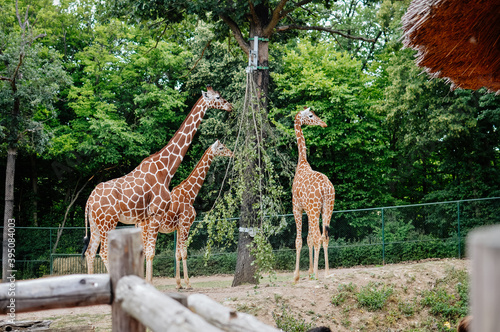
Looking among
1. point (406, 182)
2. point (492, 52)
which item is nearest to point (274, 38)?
point (492, 52)

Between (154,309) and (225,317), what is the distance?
361 mm

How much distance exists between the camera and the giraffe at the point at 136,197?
862cm

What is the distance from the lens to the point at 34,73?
1423cm

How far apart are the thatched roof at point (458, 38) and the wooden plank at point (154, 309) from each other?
3.28 m

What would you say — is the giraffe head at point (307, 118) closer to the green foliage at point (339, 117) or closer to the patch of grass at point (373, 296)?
the patch of grass at point (373, 296)

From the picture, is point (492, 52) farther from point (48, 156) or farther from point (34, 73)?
point (48, 156)

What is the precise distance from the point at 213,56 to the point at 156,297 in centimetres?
1751

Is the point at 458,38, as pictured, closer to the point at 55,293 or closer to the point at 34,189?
the point at 55,293

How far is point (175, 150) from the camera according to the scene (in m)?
9.40

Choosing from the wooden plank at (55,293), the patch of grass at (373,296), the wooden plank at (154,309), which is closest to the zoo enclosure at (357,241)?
the patch of grass at (373,296)

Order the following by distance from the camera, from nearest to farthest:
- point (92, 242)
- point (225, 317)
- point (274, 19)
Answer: point (225, 317) → point (92, 242) → point (274, 19)

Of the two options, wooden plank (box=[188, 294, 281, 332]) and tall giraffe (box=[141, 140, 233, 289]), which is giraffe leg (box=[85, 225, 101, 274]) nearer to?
tall giraffe (box=[141, 140, 233, 289])

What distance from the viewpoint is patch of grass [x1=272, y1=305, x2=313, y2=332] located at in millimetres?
7188

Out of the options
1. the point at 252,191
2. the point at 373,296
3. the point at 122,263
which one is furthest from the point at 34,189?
the point at 122,263
